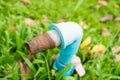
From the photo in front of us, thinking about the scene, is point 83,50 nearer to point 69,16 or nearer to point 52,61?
point 52,61

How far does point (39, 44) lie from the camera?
2.03 m

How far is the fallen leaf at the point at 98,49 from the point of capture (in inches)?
108

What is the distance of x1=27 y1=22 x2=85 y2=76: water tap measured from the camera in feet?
6.68

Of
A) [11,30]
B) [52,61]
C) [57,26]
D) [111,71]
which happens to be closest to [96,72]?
[111,71]

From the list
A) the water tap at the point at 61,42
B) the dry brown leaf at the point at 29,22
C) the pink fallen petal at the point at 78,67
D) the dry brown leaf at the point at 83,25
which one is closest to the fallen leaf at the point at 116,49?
the dry brown leaf at the point at 83,25

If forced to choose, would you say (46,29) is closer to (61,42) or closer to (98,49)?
(98,49)

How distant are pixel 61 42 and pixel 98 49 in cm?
75

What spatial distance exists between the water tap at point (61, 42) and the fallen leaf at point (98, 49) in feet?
1.31

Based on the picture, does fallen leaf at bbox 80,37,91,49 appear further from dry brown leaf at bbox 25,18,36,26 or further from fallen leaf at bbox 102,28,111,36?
dry brown leaf at bbox 25,18,36,26

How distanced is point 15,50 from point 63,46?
0.61 metres

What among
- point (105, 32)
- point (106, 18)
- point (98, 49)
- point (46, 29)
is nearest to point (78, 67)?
point (98, 49)

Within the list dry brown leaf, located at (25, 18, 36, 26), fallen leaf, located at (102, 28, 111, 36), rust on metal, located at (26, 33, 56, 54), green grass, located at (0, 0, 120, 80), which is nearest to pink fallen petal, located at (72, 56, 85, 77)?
green grass, located at (0, 0, 120, 80)

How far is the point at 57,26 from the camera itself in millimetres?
2133

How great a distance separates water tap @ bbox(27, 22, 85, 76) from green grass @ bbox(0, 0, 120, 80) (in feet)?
0.39
